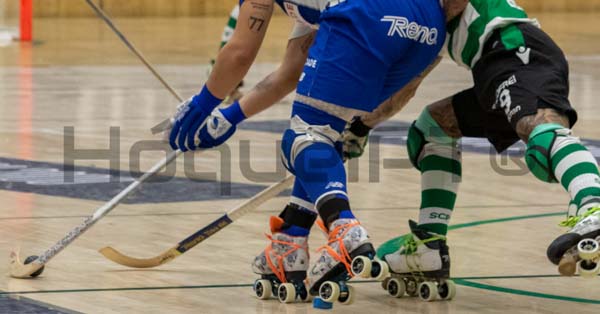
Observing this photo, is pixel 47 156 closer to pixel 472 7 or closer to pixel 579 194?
pixel 472 7

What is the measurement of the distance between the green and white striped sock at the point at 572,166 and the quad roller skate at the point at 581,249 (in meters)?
0.20

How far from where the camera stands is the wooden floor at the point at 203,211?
15.0 feet

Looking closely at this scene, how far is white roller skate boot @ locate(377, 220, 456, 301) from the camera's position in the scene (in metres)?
4.62

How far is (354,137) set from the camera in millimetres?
4805

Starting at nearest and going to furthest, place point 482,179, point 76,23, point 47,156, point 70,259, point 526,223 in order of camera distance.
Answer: point 70,259 < point 526,223 < point 482,179 < point 47,156 < point 76,23

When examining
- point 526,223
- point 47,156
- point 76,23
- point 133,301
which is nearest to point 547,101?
point 133,301

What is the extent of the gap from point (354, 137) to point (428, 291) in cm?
60

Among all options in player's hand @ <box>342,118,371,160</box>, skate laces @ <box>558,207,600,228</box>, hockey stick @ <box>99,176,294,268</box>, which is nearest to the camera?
skate laces @ <box>558,207,600,228</box>

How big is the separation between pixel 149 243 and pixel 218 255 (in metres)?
0.35

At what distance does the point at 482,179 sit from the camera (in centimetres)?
718

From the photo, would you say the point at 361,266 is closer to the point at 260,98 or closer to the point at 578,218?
the point at 578,218

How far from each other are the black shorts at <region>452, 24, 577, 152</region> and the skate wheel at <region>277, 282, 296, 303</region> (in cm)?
84

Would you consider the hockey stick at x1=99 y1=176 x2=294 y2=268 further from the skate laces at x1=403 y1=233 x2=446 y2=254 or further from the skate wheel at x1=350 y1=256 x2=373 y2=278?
the skate wheel at x1=350 y1=256 x2=373 y2=278

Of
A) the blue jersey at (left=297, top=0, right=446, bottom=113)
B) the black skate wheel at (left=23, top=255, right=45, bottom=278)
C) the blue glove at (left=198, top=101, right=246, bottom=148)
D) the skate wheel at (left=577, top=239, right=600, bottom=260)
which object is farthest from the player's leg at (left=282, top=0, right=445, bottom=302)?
the black skate wheel at (left=23, top=255, right=45, bottom=278)
